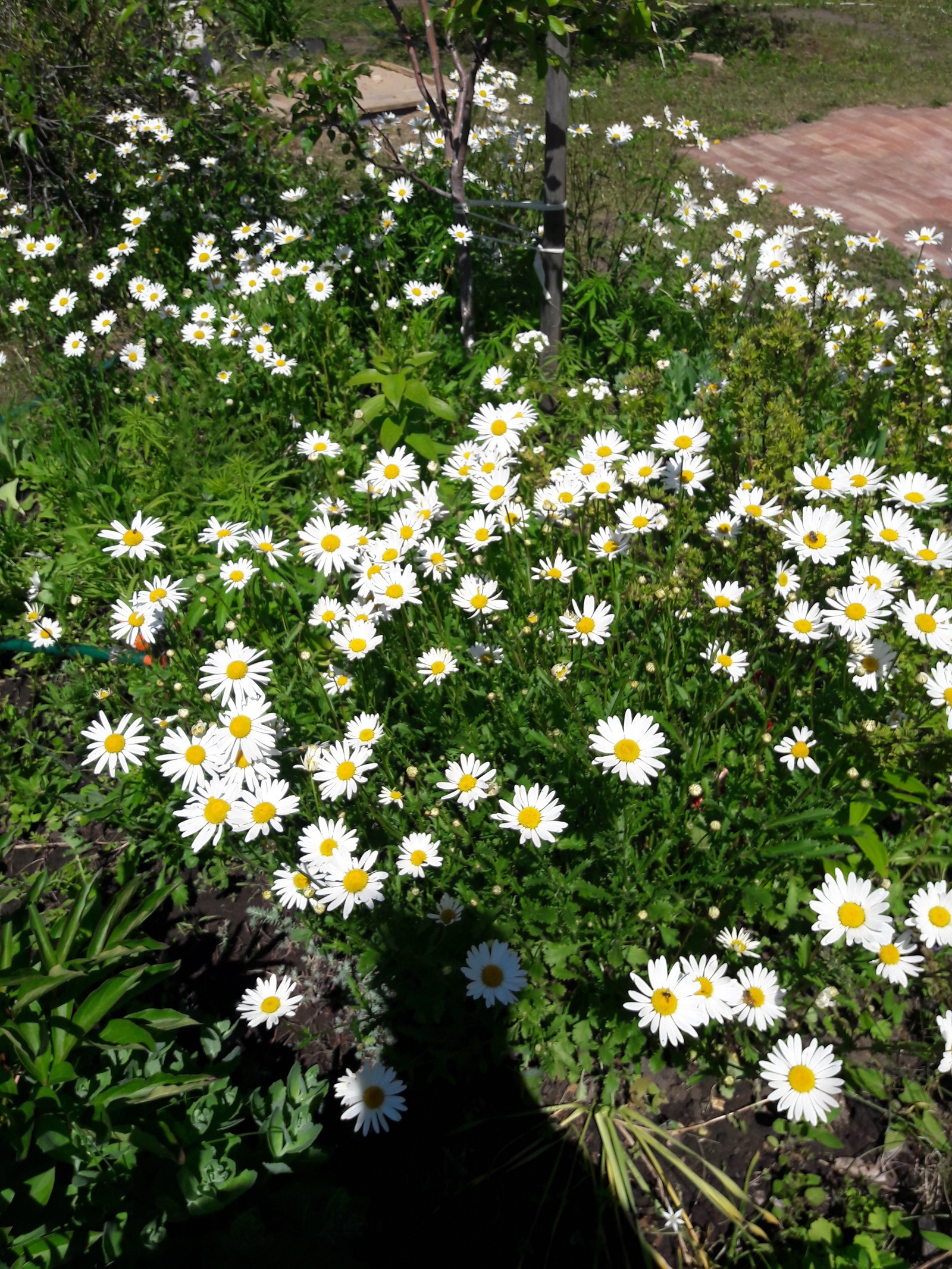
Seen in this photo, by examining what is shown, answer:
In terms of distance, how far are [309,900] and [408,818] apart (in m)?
0.37

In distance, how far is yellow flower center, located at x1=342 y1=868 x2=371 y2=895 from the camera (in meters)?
1.94

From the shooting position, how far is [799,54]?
9.46 metres

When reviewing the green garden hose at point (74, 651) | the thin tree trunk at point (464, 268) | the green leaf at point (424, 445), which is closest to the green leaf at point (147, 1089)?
the green garden hose at point (74, 651)

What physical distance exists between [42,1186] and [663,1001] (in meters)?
1.23

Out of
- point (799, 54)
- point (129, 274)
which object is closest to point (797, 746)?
point (129, 274)

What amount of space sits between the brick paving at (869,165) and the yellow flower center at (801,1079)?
537cm

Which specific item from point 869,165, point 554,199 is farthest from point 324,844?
point 869,165

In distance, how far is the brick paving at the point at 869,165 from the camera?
5992 millimetres

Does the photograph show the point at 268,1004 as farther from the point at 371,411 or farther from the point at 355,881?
the point at 371,411

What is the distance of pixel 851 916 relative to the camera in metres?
1.76

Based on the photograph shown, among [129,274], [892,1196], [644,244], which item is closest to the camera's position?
[892,1196]

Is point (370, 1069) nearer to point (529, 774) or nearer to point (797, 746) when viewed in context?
point (529, 774)

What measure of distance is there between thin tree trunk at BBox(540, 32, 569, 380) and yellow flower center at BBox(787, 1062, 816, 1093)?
111 inches

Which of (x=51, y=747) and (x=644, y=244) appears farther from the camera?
(x=644, y=244)
